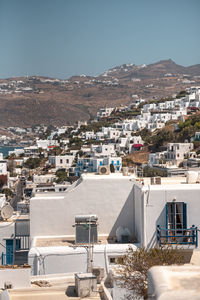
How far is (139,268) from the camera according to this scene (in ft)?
19.2

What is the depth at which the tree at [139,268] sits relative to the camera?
5372mm

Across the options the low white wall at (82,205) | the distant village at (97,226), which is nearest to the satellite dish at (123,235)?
the distant village at (97,226)

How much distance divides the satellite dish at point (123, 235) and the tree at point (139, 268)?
6.31 ft

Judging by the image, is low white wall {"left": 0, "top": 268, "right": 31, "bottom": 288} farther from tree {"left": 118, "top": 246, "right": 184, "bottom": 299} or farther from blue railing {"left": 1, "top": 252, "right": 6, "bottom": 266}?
blue railing {"left": 1, "top": 252, "right": 6, "bottom": 266}

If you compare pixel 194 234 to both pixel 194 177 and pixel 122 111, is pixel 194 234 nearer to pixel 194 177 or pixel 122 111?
pixel 194 177

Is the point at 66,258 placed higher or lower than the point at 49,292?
lower

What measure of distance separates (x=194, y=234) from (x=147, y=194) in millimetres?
840

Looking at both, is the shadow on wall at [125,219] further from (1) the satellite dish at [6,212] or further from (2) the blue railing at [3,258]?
(1) the satellite dish at [6,212]

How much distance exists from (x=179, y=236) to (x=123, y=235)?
1104 mm

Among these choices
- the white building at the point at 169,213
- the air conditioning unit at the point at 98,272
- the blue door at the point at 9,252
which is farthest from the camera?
the blue door at the point at 9,252

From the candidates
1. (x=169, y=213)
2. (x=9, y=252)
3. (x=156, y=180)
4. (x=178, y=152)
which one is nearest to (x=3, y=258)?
(x=9, y=252)

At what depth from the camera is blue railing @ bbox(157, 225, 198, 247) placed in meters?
7.80

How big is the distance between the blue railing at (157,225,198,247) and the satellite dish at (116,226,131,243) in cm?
79

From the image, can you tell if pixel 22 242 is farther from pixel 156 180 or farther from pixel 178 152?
pixel 178 152
